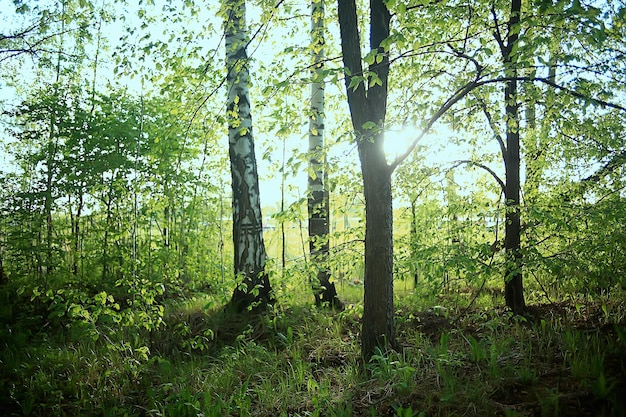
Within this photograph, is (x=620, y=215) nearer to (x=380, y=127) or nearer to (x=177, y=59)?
(x=380, y=127)

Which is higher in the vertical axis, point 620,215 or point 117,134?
point 117,134

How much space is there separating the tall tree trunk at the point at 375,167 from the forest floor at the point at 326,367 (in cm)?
48

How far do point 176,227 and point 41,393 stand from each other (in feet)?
15.5

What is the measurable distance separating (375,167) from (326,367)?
2.06 metres

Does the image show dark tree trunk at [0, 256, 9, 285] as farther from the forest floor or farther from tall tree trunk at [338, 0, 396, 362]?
tall tree trunk at [338, 0, 396, 362]

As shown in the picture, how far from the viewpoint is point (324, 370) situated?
3.92 metres

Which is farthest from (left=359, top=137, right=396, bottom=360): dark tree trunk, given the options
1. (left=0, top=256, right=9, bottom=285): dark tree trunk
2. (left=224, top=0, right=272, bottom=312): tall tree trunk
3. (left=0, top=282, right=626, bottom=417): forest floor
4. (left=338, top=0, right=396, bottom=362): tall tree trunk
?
(left=0, top=256, right=9, bottom=285): dark tree trunk

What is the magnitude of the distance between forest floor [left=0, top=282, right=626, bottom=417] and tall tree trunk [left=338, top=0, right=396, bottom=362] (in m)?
0.48

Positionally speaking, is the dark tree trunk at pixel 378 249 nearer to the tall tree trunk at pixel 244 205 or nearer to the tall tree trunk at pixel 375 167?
the tall tree trunk at pixel 375 167

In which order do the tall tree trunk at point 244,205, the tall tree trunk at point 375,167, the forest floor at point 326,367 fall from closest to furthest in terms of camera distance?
the forest floor at point 326,367 → the tall tree trunk at point 375,167 → the tall tree trunk at point 244,205

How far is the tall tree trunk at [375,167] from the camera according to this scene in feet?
11.8

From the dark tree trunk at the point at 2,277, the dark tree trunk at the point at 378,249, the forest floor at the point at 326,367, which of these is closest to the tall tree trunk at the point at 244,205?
the forest floor at the point at 326,367

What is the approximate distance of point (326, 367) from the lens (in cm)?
407

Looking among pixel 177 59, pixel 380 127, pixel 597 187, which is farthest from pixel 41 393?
pixel 597 187
